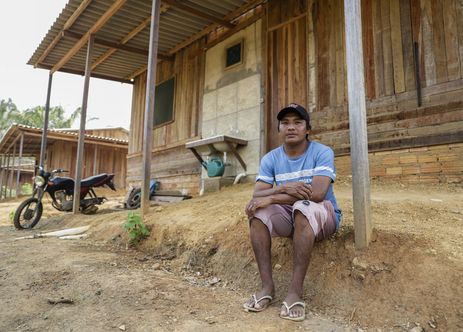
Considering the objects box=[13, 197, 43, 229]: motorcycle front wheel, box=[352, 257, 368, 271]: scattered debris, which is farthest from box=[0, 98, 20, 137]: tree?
box=[352, 257, 368, 271]: scattered debris

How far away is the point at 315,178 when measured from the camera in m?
2.22

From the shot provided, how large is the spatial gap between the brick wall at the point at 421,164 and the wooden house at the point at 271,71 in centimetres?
1

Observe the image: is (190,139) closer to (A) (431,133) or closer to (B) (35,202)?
(B) (35,202)

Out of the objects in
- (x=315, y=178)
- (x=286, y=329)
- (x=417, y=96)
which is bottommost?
(x=286, y=329)

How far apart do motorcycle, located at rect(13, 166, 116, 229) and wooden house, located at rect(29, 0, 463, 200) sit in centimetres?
126

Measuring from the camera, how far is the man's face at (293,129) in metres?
2.42

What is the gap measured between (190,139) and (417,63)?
16.5ft

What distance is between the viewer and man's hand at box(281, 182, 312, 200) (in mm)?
2137

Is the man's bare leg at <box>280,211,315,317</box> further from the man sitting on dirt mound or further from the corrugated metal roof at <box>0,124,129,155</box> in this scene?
the corrugated metal roof at <box>0,124,129,155</box>

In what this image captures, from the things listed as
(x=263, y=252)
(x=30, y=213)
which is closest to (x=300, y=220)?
(x=263, y=252)

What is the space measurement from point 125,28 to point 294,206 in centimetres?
688

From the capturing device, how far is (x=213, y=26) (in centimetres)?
758

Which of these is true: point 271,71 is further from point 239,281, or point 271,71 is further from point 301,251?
point 301,251

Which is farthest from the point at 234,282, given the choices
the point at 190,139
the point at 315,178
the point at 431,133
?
the point at 190,139
